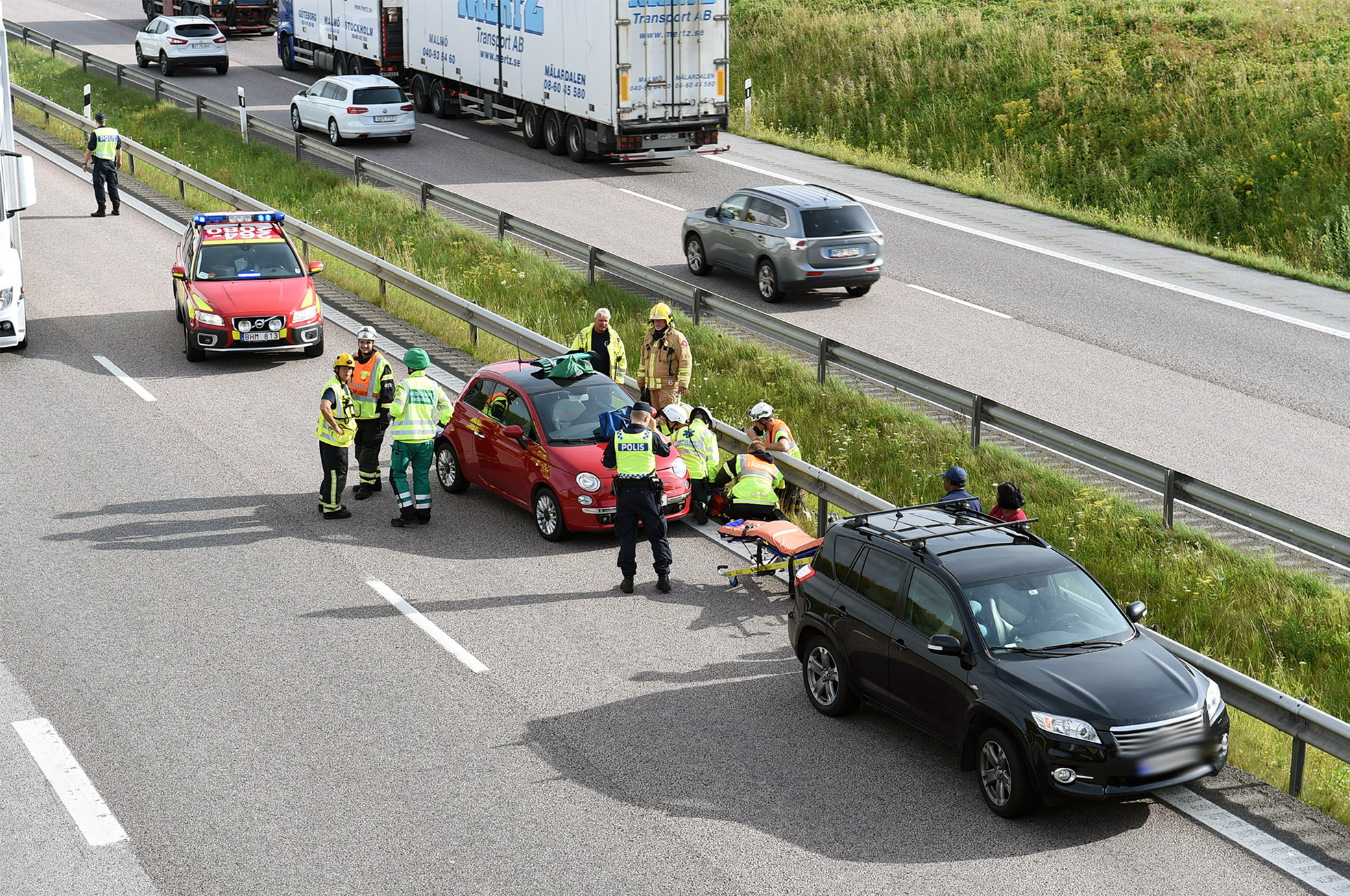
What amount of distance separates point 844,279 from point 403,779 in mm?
14345

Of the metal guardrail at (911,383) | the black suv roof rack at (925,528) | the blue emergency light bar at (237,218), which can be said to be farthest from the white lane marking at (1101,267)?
the blue emergency light bar at (237,218)

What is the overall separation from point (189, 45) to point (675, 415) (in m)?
35.2

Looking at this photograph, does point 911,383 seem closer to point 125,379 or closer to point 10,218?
point 125,379

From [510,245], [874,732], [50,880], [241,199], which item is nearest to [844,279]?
[510,245]

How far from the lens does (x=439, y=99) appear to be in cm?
3847

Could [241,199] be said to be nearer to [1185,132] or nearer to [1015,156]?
[1015,156]

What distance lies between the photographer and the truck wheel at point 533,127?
112 ft

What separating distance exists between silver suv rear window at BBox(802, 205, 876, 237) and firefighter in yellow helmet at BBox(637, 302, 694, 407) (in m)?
6.50

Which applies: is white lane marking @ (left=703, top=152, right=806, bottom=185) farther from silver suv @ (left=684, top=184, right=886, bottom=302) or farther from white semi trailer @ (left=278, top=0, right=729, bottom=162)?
silver suv @ (left=684, top=184, right=886, bottom=302)

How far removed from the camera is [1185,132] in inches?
1142

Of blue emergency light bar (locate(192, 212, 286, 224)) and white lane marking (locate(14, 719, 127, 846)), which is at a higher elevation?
blue emergency light bar (locate(192, 212, 286, 224))

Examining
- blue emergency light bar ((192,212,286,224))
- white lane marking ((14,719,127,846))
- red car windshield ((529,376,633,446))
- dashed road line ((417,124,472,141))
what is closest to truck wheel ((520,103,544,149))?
dashed road line ((417,124,472,141))

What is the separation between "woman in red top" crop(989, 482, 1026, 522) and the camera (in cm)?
1107

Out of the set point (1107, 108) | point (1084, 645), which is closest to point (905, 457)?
point (1084, 645)
